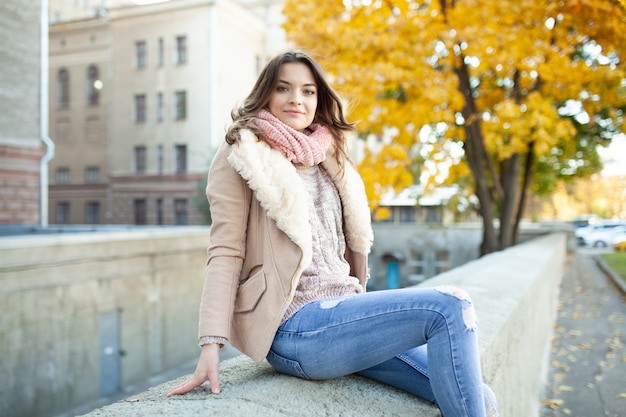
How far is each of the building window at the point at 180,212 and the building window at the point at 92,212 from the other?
19.2 feet

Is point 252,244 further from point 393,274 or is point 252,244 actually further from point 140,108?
point 140,108

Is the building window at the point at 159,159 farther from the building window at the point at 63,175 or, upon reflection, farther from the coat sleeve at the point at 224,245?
the coat sleeve at the point at 224,245

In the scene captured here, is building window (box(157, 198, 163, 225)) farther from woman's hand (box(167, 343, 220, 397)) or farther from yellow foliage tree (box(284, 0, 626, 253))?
woman's hand (box(167, 343, 220, 397))

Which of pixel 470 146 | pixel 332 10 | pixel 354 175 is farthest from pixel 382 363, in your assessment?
pixel 470 146

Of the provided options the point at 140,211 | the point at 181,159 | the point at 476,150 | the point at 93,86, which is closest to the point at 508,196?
the point at 476,150

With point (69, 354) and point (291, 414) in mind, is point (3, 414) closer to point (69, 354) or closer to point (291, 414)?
point (69, 354)

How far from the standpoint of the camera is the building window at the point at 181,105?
33.7m

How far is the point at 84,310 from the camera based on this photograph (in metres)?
11.5

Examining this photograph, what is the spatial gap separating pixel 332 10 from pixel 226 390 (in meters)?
8.59

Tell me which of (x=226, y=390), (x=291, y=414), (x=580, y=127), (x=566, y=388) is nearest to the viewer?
(x=291, y=414)

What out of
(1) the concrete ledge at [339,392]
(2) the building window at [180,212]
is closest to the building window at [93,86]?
(2) the building window at [180,212]

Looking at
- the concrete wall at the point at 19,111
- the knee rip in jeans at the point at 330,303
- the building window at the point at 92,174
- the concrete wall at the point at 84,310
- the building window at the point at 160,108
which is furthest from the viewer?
the building window at the point at 92,174

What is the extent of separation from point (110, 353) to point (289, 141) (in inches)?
448

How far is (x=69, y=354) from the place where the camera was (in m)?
11.1
